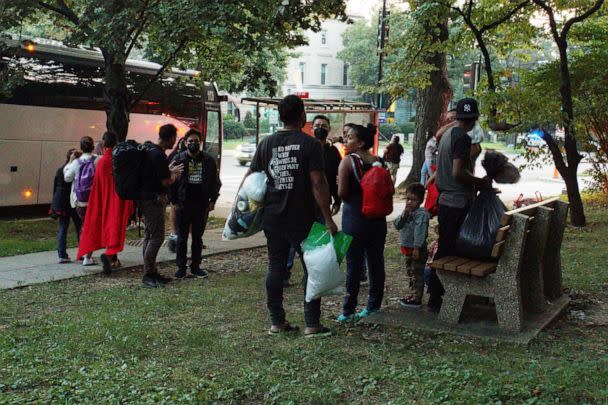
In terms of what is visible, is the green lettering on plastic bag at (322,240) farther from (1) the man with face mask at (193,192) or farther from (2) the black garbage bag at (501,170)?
(1) the man with face mask at (193,192)

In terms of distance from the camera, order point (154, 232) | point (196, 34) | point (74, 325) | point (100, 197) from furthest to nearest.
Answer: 1. point (196, 34)
2. point (100, 197)
3. point (154, 232)
4. point (74, 325)

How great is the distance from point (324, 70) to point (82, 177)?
241 ft

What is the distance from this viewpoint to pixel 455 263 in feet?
20.8

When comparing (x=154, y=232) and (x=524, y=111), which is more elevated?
(x=524, y=111)

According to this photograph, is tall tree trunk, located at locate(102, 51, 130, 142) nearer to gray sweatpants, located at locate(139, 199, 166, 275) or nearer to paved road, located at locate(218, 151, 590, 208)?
paved road, located at locate(218, 151, 590, 208)

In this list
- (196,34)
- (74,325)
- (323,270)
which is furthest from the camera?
(196,34)

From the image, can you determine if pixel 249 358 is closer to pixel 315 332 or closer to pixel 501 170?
pixel 315 332

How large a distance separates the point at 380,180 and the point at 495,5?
30.8ft

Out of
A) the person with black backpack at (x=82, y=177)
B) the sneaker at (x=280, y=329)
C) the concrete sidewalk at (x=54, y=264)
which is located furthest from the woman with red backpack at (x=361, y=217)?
the person with black backpack at (x=82, y=177)

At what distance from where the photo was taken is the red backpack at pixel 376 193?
6.57m

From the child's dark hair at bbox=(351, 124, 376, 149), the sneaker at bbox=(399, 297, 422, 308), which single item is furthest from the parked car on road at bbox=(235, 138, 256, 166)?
the child's dark hair at bbox=(351, 124, 376, 149)

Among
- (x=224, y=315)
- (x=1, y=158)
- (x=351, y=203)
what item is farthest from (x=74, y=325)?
(x=1, y=158)

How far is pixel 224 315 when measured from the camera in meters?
7.16

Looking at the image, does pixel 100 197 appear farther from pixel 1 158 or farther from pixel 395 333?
pixel 1 158
